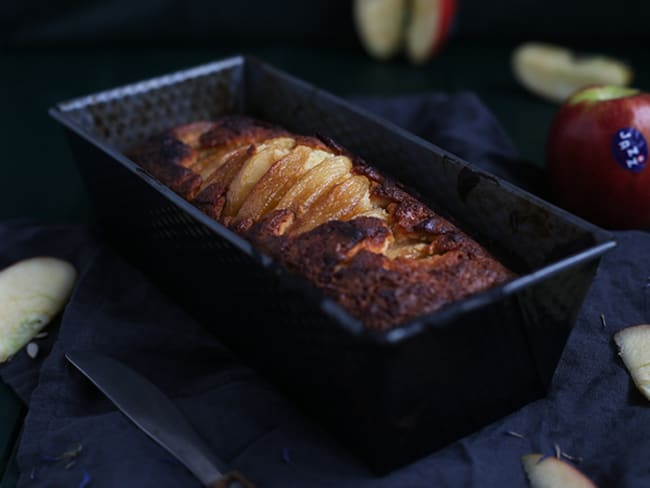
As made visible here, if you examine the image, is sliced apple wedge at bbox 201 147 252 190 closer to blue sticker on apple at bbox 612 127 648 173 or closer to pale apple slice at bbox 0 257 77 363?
pale apple slice at bbox 0 257 77 363

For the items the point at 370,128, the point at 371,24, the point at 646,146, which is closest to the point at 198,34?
the point at 371,24

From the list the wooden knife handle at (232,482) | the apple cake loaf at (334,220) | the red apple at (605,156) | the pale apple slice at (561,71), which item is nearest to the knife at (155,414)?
the wooden knife handle at (232,482)

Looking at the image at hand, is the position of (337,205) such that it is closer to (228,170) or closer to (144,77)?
(228,170)

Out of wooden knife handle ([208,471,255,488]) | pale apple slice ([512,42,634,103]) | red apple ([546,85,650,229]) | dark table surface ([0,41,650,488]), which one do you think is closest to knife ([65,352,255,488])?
wooden knife handle ([208,471,255,488])

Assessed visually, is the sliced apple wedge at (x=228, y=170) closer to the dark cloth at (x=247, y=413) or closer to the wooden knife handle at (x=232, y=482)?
the dark cloth at (x=247, y=413)

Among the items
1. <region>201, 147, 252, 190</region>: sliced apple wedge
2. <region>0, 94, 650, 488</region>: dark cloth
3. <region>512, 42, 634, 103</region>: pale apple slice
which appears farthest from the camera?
<region>512, 42, 634, 103</region>: pale apple slice
